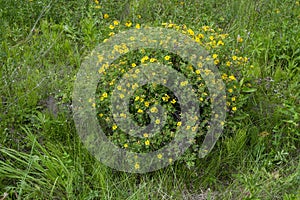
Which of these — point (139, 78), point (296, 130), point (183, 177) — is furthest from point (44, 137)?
point (296, 130)

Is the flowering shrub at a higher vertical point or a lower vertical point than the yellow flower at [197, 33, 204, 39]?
lower

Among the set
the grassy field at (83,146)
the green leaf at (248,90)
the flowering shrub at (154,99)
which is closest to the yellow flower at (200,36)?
the flowering shrub at (154,99)

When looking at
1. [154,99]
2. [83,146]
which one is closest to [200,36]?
[154,99]

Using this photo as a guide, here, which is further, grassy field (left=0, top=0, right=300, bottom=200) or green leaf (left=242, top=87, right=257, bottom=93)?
green leaf (left=242, top=87, right=257, bottom=93)

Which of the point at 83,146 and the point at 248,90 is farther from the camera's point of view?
the point at 248,90

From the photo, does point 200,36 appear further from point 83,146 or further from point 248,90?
point 83,146

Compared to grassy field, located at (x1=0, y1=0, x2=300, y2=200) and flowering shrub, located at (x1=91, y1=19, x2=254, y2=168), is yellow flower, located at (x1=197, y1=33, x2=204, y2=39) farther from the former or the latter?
grassy field, located at (x1=0, y1=0, x2=300, y2=200)

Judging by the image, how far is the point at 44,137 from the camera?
9.21ft

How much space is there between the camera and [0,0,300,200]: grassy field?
254 cm

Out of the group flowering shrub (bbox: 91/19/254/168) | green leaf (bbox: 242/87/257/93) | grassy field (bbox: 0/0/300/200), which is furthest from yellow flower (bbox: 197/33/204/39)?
green leaf (bbox: 242/87/257/93)

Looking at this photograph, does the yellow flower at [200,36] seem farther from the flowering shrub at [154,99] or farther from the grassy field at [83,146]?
the grassy field at [83,146]

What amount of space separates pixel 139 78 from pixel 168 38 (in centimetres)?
35

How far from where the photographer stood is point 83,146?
8.81 feet

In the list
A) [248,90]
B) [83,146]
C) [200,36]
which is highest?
[200,36]
